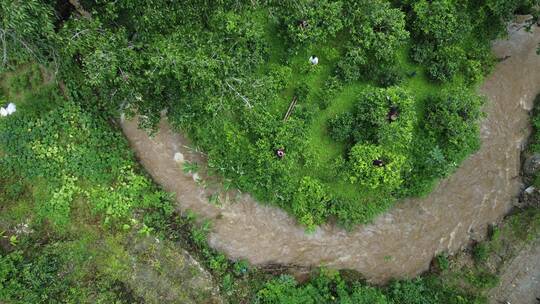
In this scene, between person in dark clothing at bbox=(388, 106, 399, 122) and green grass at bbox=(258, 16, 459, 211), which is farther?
green grass at bbox=(258, 16, 459, 211)

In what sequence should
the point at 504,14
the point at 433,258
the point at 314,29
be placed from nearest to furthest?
the point at 314,29 → the point at 504,14 → the point at 433,258

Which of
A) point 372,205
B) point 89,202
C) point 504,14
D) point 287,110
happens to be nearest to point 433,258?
point 372,205

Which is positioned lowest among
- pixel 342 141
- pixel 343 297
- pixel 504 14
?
pixel 343 297

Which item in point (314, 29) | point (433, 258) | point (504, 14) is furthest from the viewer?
point (433, 258)

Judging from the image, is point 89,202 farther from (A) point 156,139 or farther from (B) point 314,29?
(B) point 314,29

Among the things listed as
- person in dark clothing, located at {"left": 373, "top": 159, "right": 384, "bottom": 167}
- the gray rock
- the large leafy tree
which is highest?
the large leafy tree

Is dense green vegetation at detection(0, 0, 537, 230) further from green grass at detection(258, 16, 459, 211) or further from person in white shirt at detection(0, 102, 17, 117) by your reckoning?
person in white shirt at detection(0, 102, 17, 117)

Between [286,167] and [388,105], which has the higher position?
[388,105]

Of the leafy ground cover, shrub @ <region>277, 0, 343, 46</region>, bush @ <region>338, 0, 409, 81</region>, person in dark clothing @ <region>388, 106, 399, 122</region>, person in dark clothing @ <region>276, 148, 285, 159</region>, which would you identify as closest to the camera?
the leafy ground cover

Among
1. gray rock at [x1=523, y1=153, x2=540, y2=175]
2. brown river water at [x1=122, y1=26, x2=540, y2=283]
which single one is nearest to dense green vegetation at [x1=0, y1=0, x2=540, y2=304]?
brown river water at [x1=122, y1=26, x2=540, y2=283]
